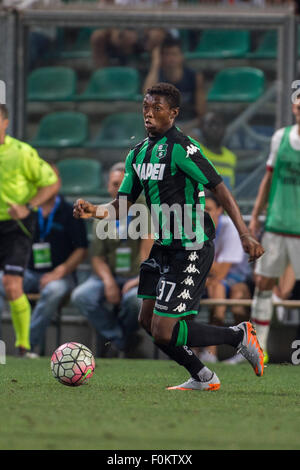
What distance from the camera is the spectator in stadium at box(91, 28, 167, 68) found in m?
10.6

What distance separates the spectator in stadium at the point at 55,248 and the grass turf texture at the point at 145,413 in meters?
2.07

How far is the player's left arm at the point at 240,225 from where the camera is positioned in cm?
557

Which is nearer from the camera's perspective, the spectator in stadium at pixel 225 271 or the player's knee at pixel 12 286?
the player's knee at pixel 12 286

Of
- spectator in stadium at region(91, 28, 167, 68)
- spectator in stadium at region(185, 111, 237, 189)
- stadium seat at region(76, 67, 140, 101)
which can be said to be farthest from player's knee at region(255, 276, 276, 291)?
spectator in stadium at region(91, 28, 167, 68)

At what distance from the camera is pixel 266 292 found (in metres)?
8.45

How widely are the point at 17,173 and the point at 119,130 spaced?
2.17 meters

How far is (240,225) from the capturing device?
569cm

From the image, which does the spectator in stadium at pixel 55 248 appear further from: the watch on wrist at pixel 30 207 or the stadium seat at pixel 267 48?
the stadium seat at pixel 267 48

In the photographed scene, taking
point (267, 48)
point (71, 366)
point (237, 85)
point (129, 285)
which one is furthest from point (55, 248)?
point (71, 366)

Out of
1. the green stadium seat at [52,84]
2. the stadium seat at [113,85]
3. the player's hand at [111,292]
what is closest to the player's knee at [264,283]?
the player's hand at [111,292]

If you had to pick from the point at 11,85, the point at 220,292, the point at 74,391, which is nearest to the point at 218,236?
the point at 220,292

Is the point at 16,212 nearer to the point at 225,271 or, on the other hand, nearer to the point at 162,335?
the point at 225,271

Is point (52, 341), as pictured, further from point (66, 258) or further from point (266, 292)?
point (266, 292)
